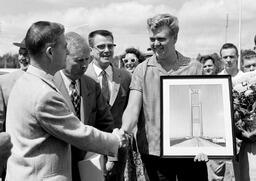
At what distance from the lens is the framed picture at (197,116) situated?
4.08 meters

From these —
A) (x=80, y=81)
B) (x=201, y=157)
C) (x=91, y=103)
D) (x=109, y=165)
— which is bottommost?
(x=109, y=165)

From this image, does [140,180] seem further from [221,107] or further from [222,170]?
[221,107]

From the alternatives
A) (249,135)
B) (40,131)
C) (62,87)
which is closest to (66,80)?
(62,87)

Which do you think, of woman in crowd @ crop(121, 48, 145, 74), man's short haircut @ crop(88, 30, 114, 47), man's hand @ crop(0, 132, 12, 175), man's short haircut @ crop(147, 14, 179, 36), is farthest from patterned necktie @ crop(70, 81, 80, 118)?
woman in crowd @ crop(121, 48, 145, 74)

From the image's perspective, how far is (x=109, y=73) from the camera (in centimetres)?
568

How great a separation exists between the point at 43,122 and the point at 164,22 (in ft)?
5.94

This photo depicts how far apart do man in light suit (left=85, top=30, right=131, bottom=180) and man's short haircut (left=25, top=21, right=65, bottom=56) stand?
7.47 feet

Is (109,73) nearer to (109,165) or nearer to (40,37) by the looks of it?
(109,165)

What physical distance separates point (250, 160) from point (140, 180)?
10.4 feet

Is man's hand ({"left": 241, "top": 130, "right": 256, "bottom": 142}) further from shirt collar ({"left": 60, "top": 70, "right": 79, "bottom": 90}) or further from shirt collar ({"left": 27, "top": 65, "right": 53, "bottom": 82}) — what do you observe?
shirt collar ({"left": 27, "top": 65, "right": 53, "bottom": 82})

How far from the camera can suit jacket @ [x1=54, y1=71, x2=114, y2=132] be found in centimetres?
416

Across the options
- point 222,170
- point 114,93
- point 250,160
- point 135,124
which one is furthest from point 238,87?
point 222,170

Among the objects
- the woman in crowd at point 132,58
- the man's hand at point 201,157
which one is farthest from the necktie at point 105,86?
the woman in crowd at point 132,58

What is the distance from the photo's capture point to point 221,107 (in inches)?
163
